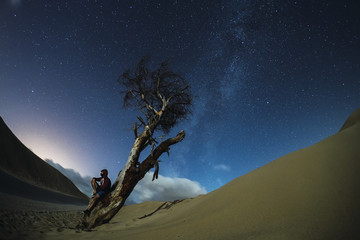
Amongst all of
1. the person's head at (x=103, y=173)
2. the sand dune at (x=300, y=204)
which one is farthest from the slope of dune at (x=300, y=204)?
the person's head at (x=103, y=173)

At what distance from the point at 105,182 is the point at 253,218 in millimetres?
4805

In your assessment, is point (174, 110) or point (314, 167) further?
point (174, 110)

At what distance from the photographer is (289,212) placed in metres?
2.30

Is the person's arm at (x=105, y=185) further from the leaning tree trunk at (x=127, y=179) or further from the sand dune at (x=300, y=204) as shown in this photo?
the sand dune at (x=300, y=204)

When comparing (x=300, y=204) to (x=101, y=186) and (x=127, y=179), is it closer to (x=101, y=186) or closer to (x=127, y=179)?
(x=127, y=179)

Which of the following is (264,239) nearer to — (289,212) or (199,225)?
(289,212)

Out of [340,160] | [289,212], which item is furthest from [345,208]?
[340,160]

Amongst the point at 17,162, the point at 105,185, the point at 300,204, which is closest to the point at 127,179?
the point at 105,185

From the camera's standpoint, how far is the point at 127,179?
5719mm

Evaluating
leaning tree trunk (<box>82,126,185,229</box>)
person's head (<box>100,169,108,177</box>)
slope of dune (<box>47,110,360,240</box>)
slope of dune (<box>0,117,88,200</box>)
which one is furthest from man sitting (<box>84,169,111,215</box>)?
slope of dune (<box>0,117,88,200</box>)

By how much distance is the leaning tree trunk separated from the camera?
196 inches

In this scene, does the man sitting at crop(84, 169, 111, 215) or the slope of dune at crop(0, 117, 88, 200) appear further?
the slope of dune at crop(0, 117, 88, 200)

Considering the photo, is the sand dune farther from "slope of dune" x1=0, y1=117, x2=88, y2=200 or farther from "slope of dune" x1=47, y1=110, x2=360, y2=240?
"slope of dune" x1=0, y1=117, x2=88, y2=200

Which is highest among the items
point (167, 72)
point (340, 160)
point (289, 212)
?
point (167, 72)
